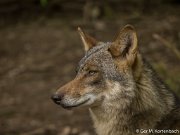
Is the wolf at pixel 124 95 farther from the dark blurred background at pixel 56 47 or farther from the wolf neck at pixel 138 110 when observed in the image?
the dark blurred background at pixel 56 47

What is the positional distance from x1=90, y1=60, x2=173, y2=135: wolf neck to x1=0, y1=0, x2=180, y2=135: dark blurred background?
8.13 feet

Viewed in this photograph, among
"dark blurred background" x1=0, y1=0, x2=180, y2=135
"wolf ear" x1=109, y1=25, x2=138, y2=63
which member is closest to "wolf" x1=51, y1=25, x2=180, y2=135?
"wolf ear" x1=109, y1=25, x2=138, y2=63

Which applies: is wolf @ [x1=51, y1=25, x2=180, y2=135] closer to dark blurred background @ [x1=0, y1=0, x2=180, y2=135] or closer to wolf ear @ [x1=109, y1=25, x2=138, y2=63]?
wolf ear @ [x1=109, y1=25, x2=138, y2=63]

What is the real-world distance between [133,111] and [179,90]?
9.67 ft

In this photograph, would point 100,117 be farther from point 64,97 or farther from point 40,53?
point 40,53

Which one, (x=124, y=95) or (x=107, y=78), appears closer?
(x=124, y=95)

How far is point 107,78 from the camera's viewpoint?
5992 mm

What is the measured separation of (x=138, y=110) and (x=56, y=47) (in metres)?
7.10

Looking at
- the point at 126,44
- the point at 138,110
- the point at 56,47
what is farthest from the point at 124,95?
the point at 56,47

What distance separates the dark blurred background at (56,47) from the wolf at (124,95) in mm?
2454

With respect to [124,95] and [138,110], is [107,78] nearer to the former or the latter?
[124,95]

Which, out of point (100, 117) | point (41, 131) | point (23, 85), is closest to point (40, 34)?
point (23, 85)

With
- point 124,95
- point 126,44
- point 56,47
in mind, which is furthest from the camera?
point 56,47

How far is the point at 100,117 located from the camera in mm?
6035
